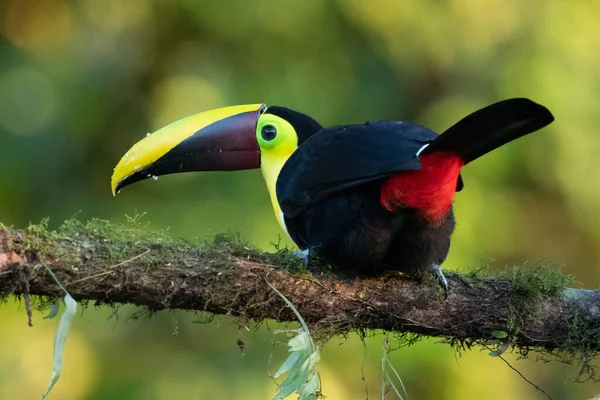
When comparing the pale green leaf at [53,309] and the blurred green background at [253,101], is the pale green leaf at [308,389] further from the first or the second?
the blurred green background at [253,101]

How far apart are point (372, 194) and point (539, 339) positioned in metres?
0.51

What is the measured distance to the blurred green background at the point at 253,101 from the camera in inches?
130

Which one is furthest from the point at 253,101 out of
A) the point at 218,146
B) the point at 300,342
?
the point at 300,342

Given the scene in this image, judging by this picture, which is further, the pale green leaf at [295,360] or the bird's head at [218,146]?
the bird's head at [218,146]

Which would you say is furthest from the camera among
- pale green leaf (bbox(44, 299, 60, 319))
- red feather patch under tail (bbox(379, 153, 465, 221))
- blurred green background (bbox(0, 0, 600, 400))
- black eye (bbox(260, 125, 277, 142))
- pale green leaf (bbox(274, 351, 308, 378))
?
blurred green background (bbox(0, 0, 600, 400))

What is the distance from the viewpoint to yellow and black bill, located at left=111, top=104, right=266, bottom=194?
8.52 feet

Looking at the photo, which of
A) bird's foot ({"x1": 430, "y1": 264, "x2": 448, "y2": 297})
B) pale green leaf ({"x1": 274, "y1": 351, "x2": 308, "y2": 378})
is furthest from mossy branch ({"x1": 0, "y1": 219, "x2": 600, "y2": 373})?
pale green leaf ({"x1": 274, "y1": 351, "x2": 308, "y2": 378})

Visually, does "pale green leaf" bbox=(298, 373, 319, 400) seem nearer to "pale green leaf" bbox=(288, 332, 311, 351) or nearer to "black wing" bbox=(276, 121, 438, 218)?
"pale green leaf" bbox=(288, 332, 311, 351)

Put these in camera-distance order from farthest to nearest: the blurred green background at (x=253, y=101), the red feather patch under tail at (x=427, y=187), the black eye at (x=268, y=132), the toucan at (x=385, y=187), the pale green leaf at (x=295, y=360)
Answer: the blurred green background at (x=253, y=101) → the black eye at (x=268, y=132) → the red feather patch under tail at (x=427, y=187) → the toucan at (x=385, y=187) → the pale green leaf at (x=295, y=360)

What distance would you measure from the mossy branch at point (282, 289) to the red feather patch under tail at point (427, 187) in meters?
0.17

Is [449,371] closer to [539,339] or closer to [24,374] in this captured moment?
[539,339]

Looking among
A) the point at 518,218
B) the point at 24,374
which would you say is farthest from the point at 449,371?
the point at 24,374

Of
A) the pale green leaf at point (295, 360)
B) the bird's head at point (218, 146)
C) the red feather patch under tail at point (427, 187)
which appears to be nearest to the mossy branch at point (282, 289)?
the red feather patch under tail at point (427, 187)

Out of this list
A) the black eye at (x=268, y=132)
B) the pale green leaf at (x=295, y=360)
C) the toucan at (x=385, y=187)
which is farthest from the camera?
the black eye at (x=268, y=132)
